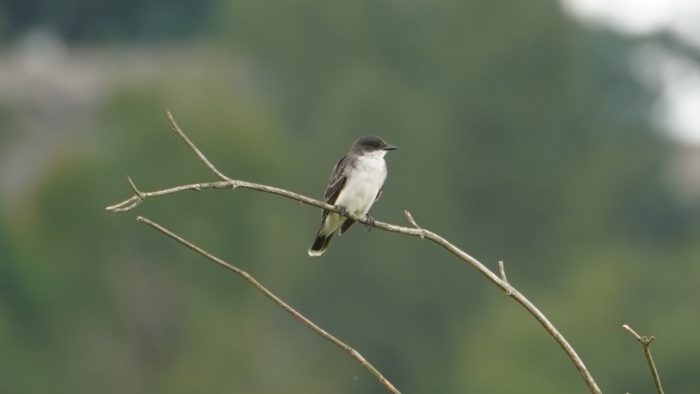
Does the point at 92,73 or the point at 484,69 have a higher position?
the point at 484,69

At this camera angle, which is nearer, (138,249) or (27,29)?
(138,249)

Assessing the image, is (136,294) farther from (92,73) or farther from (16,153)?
(92,73)

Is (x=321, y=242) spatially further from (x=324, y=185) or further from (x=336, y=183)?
(x=324, y=185)

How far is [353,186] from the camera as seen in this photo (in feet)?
36.5

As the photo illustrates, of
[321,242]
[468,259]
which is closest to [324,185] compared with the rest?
[321,242]

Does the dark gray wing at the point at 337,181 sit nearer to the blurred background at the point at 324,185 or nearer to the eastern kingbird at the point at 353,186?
the eastern kingbird at the point at 353,186

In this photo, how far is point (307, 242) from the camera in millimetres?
54156

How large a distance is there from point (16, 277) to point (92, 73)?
19.1 metres

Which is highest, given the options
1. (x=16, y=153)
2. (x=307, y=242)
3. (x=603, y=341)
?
(x=603, y=341)

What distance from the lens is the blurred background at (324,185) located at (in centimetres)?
4631

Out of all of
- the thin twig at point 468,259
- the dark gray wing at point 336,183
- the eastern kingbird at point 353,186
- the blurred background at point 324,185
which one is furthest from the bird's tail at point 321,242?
the blurred background at point 324,185

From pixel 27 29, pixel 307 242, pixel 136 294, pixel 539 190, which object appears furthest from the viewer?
pixel 27 29

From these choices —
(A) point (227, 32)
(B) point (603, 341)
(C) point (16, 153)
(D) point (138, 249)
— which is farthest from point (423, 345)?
(A) point (227, 32)

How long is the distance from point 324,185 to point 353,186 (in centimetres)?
4558
